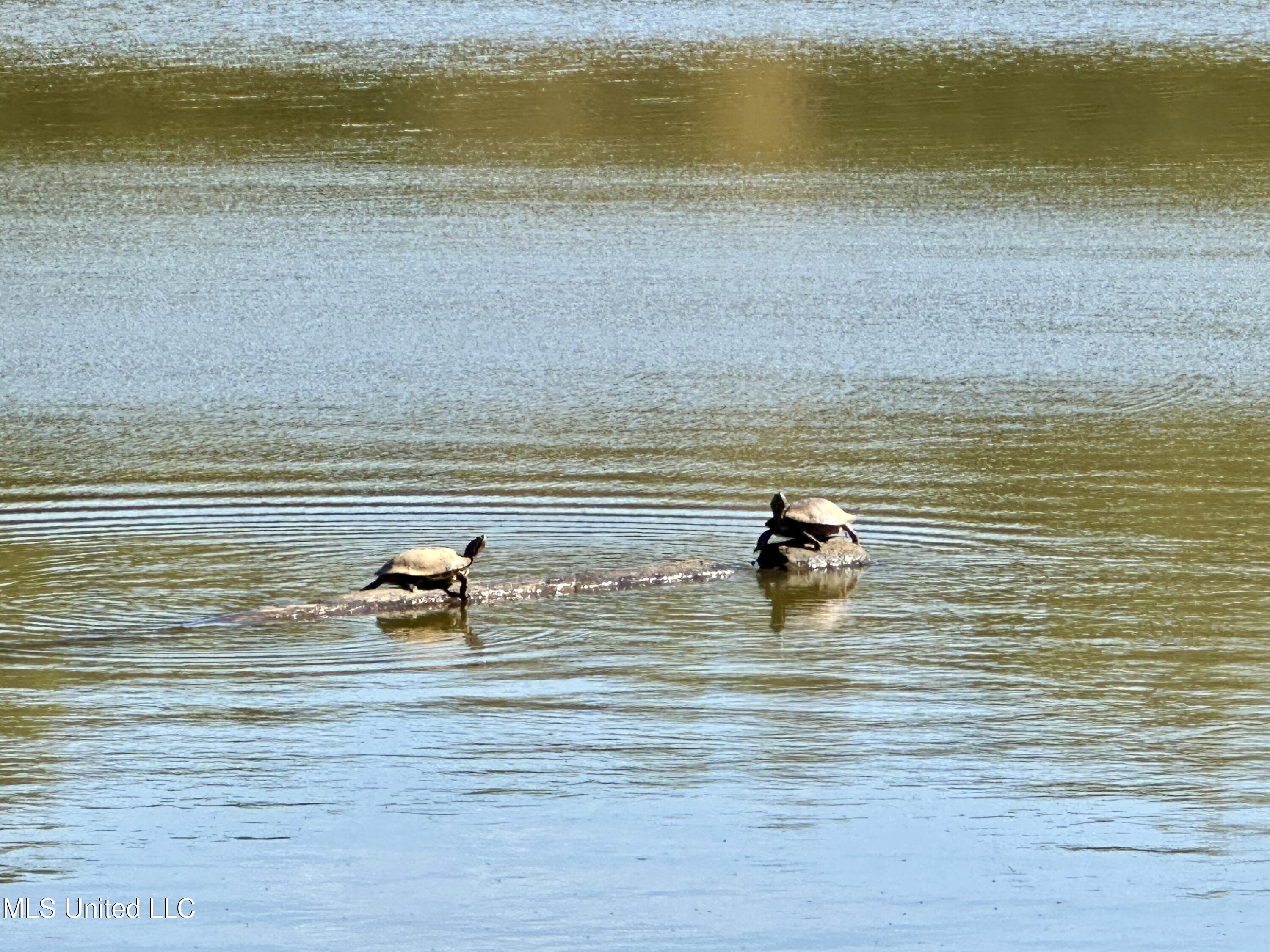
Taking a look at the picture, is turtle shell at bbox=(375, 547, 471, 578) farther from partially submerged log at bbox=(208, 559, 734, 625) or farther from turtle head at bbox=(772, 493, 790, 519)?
turtle head at bbox=(772, 493, 790, 519)

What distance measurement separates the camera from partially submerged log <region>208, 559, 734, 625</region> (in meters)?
9.23

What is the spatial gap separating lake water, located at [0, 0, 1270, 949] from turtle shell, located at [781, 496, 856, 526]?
29cm

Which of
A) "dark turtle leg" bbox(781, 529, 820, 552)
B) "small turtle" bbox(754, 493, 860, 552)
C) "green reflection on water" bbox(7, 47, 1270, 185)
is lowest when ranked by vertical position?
"dark turtle leg" bbox(781, 529, 820, 552)

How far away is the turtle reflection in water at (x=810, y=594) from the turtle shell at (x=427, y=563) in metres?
1.44

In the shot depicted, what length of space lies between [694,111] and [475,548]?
58.3 feet

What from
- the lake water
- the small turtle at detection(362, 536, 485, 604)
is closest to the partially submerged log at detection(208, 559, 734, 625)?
the small turtle at detection(362, 536, 485, 604)

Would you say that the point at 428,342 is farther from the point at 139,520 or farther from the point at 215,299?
the point at 139,520

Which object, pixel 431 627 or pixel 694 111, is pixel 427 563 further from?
pixel 694 111

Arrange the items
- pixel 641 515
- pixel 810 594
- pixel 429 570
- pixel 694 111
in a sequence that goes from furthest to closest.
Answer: pixel 694 111 < pixel 641 515 < pixel 810 594 < pixel 429 570

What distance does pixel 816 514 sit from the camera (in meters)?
10.2

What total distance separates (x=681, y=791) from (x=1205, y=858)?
5.57ft

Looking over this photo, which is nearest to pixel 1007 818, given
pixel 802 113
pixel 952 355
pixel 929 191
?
pixel 952 355

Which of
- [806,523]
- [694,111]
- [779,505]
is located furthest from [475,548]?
[694,111]

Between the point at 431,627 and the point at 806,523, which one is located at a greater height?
the point at 806,523
